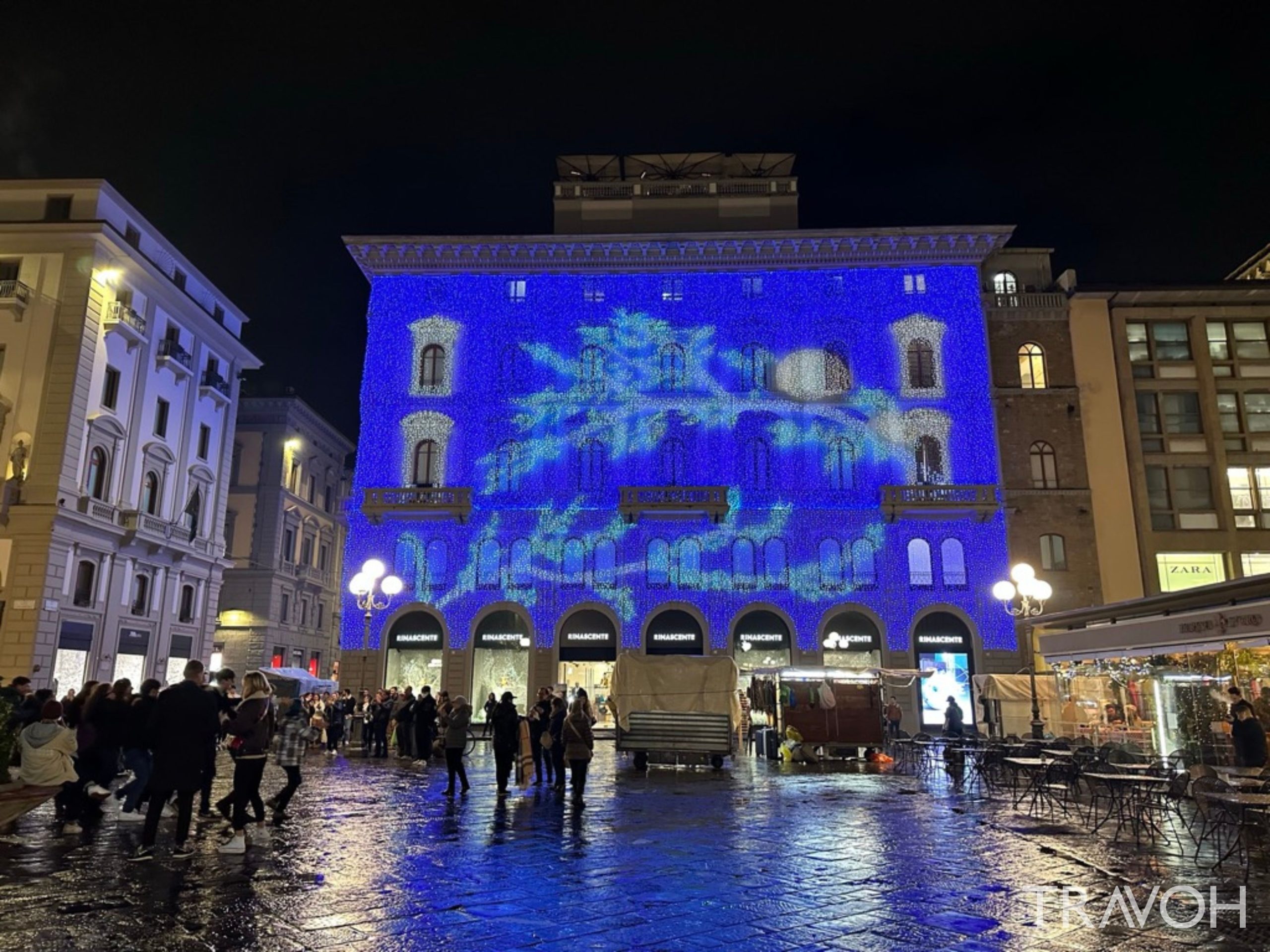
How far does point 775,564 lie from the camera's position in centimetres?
3194

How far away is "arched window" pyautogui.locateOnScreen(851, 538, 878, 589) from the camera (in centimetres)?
3162

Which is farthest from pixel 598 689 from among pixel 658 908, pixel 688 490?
pixel 658 908

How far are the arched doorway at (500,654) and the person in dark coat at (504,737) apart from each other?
1804 centimetres

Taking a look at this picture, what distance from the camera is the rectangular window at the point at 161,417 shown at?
31.8 metres

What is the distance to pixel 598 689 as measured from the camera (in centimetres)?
3194

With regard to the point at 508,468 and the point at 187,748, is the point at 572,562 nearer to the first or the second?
the point at 508,468

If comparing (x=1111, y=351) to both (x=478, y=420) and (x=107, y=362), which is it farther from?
(x=107, y=362)

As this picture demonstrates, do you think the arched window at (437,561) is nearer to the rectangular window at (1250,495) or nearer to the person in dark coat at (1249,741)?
the person in dark coat at (1249,741)

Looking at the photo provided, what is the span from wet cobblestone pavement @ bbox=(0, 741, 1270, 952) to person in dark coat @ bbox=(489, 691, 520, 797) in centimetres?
105

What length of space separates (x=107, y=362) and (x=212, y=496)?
828 centimetres

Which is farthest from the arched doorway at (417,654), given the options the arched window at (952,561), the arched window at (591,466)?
the arched window at (952,561)

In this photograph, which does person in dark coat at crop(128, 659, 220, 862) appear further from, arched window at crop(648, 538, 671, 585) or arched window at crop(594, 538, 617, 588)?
arched window at crop(648, 538, 671, 585)

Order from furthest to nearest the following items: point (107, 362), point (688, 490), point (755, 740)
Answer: point (688, 490)
point (107, 362)
point (755, 740)

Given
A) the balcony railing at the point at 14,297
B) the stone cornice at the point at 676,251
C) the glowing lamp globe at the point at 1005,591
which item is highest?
the stone cornice at the point at 676,251
